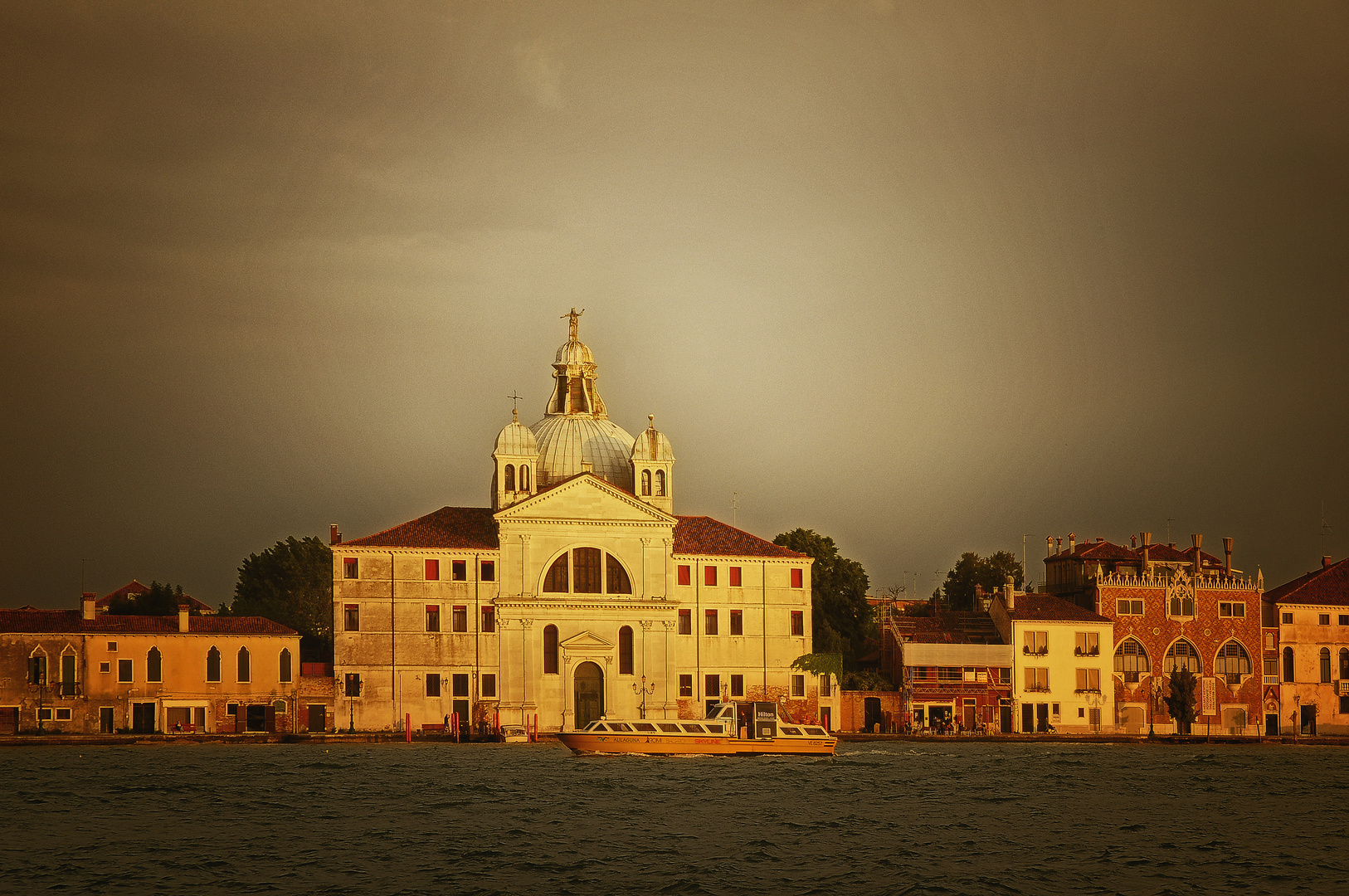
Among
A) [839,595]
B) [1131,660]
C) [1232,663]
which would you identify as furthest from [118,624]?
[1232,663]

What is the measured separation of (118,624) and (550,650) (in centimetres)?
1767

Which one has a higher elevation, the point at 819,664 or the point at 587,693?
the point at 819,664

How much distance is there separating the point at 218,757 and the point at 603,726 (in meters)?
13.2

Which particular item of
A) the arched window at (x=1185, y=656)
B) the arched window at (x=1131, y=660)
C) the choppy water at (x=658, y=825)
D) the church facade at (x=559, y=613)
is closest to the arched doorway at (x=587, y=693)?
the church facade at (x=559, y=613)

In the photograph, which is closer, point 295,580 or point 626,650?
point 626,650

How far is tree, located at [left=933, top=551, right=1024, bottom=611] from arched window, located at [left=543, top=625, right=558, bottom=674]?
30748 millimetres

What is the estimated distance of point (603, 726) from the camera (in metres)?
60.6

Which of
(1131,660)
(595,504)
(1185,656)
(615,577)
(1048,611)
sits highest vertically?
Result: (595,504)

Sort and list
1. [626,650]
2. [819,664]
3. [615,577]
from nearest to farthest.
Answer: [626,650], [615,577], [819,664]

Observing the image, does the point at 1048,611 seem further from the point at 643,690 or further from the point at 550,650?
the point at 550,650

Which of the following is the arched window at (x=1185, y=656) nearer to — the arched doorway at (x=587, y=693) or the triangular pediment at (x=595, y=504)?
the triangular pediment at (x=595, y=504)

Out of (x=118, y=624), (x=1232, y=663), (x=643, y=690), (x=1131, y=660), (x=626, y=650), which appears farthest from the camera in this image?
(x=1232, y=663)

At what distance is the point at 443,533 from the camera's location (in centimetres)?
7319

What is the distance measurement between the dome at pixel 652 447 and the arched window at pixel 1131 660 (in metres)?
22.2
